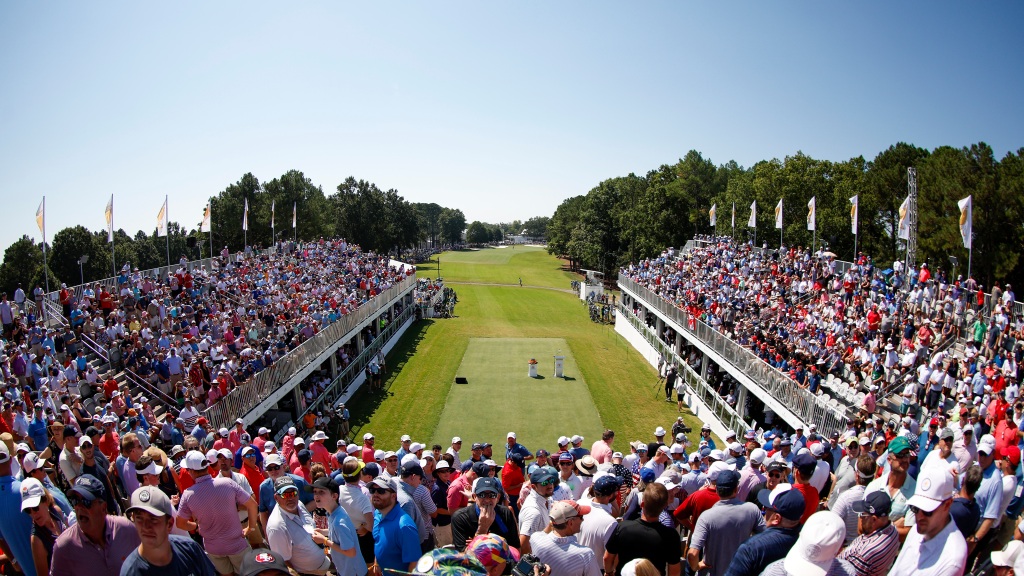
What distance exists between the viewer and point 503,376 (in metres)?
26.4

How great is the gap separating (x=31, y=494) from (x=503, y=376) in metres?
22.1

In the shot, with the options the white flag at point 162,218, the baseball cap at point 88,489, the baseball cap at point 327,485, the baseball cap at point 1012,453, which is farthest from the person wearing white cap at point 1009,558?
the white flag at point 162,218

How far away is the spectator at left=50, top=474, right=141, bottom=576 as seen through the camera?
13.4ft

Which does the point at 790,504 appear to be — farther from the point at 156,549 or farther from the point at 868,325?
the point at 868,325

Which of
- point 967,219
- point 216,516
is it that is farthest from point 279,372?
point 967,219

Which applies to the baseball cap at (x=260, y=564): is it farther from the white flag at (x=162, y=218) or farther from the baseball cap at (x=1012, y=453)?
the white flag at (x=162, y=218)

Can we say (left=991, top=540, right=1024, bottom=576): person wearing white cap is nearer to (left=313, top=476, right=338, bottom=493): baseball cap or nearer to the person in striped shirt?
the person in striped shirt

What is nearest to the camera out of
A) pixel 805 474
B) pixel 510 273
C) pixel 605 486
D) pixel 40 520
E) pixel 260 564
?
pixel 260 564

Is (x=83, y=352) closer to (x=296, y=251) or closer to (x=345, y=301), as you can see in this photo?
(x=345, y=301)

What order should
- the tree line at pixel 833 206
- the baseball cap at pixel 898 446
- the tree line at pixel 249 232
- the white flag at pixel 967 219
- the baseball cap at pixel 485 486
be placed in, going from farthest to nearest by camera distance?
the tree line at pixel 249 232, the tree line at pixel 833 206, the white flag at pixel 967 219, the baseball cap at pixel 898 446, the baseball cap at pixel 485 486

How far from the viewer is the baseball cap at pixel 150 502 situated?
366 cm

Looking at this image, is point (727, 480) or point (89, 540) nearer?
point (89, 540)

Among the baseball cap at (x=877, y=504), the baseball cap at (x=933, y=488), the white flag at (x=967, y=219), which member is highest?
the white flag at (x=967, y=219)

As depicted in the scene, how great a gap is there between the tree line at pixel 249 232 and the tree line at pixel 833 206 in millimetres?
28413
